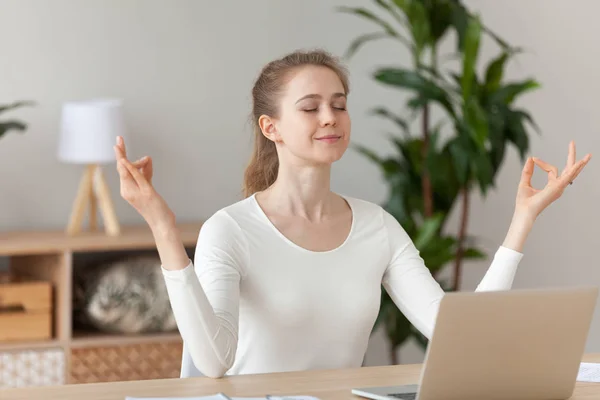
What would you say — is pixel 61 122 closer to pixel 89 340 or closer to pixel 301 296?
pixel 89 340

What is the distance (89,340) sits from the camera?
338cm

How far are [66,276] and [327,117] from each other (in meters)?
1.60

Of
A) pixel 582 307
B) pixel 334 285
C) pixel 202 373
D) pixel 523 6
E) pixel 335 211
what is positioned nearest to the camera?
pixel 582 307

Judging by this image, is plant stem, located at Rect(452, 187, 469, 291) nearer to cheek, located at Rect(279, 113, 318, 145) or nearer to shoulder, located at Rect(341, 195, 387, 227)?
shoulder, located at Rect(341, 195, 387, 227)

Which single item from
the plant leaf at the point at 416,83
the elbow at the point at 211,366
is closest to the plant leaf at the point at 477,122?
the plant leaf at the point at 416,83

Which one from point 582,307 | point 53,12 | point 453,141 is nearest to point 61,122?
point 53,12

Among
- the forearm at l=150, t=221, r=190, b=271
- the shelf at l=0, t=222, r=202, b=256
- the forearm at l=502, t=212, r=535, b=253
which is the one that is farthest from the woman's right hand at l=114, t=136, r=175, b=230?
the shelf at l=0, t=222, r=202, b=256

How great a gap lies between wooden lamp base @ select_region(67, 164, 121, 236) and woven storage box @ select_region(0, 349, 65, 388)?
45 centimetres

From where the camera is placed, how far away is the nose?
204 centimetres

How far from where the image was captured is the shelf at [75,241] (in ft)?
10.8

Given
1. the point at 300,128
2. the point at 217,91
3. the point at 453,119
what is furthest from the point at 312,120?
the point at 217,91

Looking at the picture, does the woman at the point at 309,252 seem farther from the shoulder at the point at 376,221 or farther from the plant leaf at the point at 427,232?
the plant leaf at the point at 427,232

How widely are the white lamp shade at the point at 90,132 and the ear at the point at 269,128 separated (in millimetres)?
1408

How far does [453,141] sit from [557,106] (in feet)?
3.29
